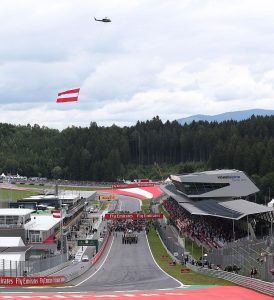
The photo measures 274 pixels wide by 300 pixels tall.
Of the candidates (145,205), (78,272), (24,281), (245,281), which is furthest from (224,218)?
(145,205)

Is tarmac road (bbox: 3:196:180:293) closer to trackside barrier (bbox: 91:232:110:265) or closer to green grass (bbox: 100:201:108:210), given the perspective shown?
trackside barrier (bbox: 91:232:110:265)

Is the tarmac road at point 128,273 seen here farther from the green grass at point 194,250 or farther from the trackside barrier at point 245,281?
the green grass at point 194,250

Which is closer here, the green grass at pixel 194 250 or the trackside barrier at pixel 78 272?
the trackside barrier at pixel 78 272

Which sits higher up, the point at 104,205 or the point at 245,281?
the point at 104,205

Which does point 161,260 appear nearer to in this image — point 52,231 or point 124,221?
point 52,231

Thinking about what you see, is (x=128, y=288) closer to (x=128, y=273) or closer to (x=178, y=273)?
(x=178, y=273)

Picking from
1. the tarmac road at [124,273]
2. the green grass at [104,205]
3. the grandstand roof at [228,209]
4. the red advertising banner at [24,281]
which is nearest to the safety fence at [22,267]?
the red advertising banner at [24,281]

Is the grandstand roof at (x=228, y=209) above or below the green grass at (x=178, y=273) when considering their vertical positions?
above
